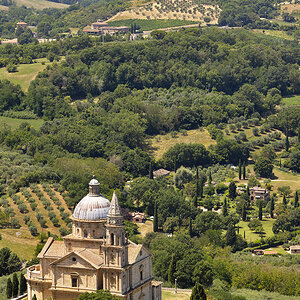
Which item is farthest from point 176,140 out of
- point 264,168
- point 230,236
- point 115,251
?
point 115,251

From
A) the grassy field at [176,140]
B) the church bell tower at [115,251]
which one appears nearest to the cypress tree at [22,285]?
the church bell tower at [115,251]

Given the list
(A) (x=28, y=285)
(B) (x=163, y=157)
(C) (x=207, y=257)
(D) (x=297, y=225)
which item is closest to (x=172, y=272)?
(C) (x=207, y=257)

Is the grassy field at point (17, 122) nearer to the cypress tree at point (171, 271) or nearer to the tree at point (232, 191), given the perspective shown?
the tree at point (232, 191)

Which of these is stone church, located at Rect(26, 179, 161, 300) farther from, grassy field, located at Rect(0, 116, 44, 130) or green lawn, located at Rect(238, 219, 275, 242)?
grassy field, located at Rect(0, 116, 44, 130)

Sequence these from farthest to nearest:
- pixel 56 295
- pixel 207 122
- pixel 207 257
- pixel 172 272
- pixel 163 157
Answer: pixel 207 122, pixel 163 157, pixel 207 257, pixel 172 272, pixel 56 295

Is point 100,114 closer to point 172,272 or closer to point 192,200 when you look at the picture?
point 192,200

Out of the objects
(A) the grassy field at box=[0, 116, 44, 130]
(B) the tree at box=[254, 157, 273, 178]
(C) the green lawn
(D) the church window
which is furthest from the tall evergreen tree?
(A) the grassy field at box=[0, 116, 44, 130]

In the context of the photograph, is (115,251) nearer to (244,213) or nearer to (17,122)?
(244,213)
